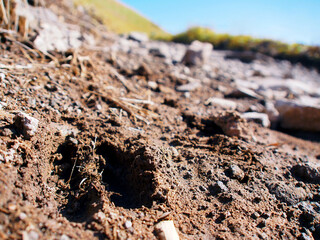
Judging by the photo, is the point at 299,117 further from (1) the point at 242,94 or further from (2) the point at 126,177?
(2) the point at 126,177

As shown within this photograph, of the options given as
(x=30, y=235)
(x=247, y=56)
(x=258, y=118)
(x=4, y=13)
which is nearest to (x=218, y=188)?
(x=30, y=235)

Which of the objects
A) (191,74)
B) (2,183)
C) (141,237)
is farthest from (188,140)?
(191,74)

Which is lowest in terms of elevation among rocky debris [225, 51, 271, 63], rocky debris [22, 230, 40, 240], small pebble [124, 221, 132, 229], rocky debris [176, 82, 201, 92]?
small pebble [124, 221, 132, 229]

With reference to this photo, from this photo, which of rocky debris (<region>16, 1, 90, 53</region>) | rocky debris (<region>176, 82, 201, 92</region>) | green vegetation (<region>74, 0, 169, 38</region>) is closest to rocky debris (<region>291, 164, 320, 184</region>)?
rocky debris (<region>176, 82, 201, 92</region>)

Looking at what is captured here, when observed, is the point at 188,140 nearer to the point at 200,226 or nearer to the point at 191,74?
the point at 200,226

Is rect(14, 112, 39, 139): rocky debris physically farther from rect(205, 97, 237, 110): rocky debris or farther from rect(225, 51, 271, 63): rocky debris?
rect(225, 51, 271, 63): rocky debris

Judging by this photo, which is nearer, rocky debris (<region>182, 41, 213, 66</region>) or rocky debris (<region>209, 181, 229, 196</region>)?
rocky debris (<region>209, 181, 229, 196</region>)

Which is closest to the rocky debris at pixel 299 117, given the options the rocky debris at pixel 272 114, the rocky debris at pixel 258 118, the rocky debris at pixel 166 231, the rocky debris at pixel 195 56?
the rocky debris at pixel 272 114
